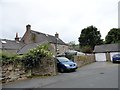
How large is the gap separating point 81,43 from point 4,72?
57088 millimetres

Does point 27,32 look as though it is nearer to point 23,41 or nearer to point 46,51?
point 23,41

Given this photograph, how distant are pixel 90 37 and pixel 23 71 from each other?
Result: 180ft

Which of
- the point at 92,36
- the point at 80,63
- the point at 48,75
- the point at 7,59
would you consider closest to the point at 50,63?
the point at 48,75

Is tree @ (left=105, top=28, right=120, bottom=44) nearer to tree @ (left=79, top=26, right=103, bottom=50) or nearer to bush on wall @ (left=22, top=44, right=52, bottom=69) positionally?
tree @ (left=79, top=26, right=103, bottom=50)

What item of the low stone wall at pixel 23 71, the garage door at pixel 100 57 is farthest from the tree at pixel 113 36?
the low stone wall at pixel 23 71

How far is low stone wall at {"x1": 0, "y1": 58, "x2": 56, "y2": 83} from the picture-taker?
12.8 meters

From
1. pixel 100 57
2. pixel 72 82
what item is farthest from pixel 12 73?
pixel 100 57

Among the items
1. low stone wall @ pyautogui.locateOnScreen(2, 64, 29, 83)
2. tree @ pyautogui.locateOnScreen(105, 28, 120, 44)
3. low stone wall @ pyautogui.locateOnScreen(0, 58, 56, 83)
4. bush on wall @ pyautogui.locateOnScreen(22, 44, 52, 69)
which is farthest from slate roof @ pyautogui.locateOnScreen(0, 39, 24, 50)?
tree @ pyautogui.locateOnScreen(105, 28, 120, 44)

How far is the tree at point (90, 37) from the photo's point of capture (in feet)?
217

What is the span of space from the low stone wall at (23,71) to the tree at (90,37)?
50689 mm

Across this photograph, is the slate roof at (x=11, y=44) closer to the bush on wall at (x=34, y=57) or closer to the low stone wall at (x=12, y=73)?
the bush on wall at (x=34, y=57)

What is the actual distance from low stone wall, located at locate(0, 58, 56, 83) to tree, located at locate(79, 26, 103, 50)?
1996 inches

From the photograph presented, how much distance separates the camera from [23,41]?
4909cm

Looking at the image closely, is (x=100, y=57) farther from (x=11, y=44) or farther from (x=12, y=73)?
(x=12, y=73)
